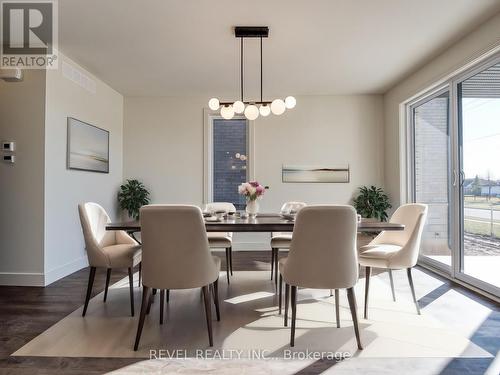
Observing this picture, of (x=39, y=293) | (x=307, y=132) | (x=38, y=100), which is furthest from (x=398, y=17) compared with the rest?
(x=39, y=293)

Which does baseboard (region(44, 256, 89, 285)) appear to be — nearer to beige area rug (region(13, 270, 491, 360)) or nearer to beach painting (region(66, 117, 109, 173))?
beige area rug (region(13, 270, 491, 360))

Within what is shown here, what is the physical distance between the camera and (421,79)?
13.0 ft

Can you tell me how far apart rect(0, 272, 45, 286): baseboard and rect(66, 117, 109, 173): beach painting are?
1254 millimetres

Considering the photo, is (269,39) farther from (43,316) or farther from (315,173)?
(43,316)

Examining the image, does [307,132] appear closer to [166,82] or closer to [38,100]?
[166,82]

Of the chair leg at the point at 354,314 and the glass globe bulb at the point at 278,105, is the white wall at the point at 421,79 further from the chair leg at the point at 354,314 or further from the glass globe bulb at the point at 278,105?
the chair leg at the point at 354,314

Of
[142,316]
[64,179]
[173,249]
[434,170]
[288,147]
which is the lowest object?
[142,316]

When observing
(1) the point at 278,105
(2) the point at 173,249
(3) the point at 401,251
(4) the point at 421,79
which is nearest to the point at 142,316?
(2) the point at 173,249

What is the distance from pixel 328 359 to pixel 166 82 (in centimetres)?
406

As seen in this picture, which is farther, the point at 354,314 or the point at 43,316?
the point at 43,316

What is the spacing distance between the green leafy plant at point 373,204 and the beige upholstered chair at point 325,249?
3.08m

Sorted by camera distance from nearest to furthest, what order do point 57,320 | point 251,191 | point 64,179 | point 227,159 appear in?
point 57,320 < point 251,191 < point 64,179 < point 227,159

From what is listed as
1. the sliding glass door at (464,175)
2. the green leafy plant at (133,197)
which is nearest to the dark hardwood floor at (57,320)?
the sliding glass door at (464,175)

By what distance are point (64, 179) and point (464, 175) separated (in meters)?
4.52
